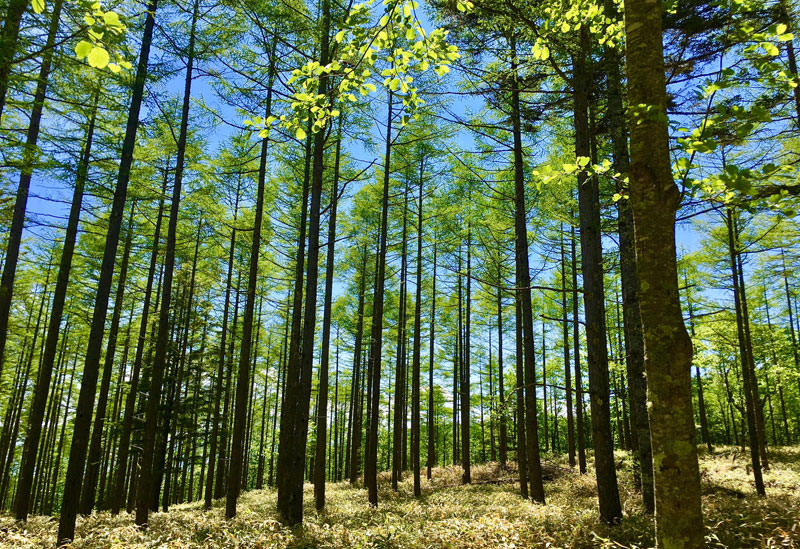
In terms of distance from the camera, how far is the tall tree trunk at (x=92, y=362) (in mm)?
7820

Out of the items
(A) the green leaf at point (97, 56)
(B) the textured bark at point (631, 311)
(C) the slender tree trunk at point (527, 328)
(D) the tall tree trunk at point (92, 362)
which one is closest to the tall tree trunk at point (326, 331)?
(D) the tall tree trunk at point (92, 362)

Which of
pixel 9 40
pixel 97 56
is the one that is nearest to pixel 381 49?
pixel 97 56

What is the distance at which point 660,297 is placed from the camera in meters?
2.27

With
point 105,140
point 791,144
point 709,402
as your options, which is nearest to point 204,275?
point 105,140

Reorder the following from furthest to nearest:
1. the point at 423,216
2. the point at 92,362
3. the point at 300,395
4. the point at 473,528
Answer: the point at 423,216 < the point at 300,395 < the point at 92,362 < the point at 473,528

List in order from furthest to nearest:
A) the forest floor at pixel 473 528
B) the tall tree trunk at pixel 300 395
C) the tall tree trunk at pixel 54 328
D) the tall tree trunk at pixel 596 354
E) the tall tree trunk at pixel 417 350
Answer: the tall tree trunk at pixel 417 350 → the tall tree trunk at pixel 54 328 → the tall tree trunk at pixel 300 395 → the tall tree trunk at pixel 596 354 → the forest floor at pixel 473 528

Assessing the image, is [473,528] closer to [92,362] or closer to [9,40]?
[92,362]

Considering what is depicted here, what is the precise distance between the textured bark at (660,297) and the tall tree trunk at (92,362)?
8.72m

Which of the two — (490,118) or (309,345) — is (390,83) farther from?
(490,118)

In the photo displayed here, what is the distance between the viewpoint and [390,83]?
301cm

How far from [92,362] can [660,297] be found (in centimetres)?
954

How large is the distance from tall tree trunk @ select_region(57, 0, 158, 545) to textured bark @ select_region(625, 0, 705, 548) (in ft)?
28.6

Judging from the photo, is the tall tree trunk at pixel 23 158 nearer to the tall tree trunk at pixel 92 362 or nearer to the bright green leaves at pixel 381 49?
the tall tree trunk at pixel 92 362

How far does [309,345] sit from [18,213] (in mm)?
7801
